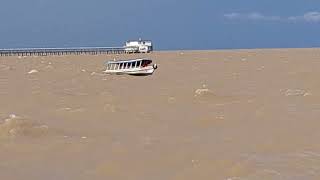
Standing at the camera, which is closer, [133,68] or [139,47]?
[133,68]

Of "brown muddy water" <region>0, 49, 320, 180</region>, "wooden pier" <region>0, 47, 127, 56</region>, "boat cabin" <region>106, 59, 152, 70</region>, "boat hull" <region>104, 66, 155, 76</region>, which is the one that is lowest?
"wooden pier" <region>0, 47, 127, 56</region>

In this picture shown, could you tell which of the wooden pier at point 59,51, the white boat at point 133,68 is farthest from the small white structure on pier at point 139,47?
the white boat at point 133,68

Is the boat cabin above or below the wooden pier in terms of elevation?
above

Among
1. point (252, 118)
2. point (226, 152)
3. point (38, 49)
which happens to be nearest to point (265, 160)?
point (226, 152)

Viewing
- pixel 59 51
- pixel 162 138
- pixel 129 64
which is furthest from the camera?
pixel 59 51

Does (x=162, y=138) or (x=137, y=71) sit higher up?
(x=162, y=138)

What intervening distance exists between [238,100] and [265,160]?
930cm

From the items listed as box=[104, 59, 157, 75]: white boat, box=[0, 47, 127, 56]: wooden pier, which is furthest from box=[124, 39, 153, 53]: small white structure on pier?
box=[104, 59, 157, 75]: white boat

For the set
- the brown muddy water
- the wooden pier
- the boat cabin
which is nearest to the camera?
the brown muddy water

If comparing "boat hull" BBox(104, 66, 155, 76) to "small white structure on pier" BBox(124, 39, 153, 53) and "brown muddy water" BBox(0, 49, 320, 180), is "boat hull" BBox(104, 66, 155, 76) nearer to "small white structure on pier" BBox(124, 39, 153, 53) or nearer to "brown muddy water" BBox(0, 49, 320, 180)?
"brown muddy water" BBox(0, 49, 320, 180)

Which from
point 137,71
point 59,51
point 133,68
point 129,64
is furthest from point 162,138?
point 59,51

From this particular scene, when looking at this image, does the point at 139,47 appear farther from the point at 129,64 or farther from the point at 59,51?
the point at 129,64

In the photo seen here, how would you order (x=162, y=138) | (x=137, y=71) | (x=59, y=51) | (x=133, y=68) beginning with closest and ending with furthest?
(x=162, y=138)
(x=137, y=71)
(x=133, y=68)
(x=59, y=51)

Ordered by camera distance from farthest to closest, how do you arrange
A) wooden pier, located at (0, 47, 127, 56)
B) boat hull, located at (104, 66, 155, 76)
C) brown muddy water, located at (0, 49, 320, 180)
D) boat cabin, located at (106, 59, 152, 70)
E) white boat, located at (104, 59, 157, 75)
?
1. wooden pier, located at (0, 47, 127, 56)
2. boat cabin, located at (106, 59, 152, 70)
3. white boat, located at (104, 59, 157, 75)
4. boat hull, located at (104, 66, 155, 76)
5. brown muddy water, located at (0, 49, 320, 180)
